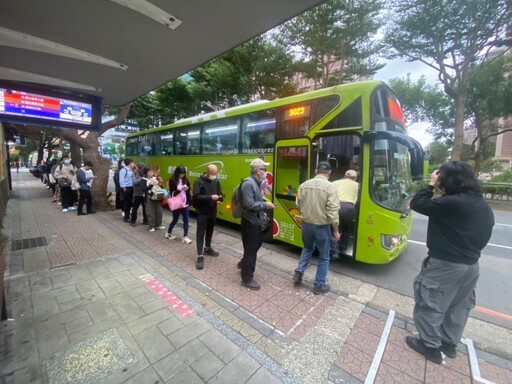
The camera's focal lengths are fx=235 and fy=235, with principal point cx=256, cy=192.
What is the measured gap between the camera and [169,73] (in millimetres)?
3328

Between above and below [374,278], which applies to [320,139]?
above

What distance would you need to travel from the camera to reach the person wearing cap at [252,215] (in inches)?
133

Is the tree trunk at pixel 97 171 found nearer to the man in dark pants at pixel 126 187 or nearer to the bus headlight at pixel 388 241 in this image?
the man in dark pants at pixel 126 187

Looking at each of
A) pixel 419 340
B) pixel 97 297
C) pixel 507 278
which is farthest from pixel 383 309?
pixel 97 297

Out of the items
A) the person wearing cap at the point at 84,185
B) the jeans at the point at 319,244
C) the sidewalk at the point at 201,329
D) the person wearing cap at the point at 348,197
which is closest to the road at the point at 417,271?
the sidewalk at the point at 201,329

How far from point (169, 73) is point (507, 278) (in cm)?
705

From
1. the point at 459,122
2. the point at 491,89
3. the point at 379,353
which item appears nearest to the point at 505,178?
the point at 491,89

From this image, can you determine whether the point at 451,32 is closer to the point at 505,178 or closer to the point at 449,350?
the point at 505,178

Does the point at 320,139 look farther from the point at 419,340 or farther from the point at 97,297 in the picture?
the point at 97,297

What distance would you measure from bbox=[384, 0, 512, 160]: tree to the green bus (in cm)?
1139

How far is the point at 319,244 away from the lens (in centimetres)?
349

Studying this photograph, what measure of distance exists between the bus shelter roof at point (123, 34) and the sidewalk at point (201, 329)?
3114 millimetres

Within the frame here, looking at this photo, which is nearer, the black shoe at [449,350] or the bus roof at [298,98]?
the black shoe at [449,350]

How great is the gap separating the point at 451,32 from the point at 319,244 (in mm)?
15158
